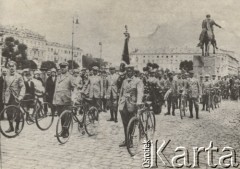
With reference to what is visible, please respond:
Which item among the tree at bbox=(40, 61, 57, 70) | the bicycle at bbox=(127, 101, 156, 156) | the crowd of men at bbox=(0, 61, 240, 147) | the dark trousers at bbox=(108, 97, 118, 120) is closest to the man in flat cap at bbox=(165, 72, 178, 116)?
the crowd of men at bbox=(0, 61, 240, 147)

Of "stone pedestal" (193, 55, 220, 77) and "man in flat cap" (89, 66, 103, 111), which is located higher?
"stone pedestal" (193, 55, 220, 77)

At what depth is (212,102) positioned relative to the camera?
8.05m

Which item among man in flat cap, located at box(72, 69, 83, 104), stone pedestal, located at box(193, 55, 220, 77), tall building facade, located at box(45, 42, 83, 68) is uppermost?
tall building facade, located at box(45, 42, 83, 68)

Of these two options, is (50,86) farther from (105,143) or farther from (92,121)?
(105,143)

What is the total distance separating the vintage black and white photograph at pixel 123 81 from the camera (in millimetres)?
6223

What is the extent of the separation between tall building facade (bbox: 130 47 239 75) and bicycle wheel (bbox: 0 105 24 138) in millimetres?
2174

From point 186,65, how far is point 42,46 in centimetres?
273

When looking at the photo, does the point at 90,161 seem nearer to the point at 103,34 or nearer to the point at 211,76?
the point at 103,34

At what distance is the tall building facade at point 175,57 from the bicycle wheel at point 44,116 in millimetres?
1820

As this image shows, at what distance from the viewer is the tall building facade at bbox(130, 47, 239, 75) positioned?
21.7ft

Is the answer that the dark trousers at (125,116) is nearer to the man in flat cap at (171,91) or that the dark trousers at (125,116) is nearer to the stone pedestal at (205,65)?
the man in flat cap at (171,91)

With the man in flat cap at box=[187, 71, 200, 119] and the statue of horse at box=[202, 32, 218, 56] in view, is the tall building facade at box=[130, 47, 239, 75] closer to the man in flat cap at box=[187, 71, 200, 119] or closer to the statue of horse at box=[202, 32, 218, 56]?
the statue of horse at box=[202, 32, 218, 56]

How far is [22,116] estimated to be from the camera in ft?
23.2

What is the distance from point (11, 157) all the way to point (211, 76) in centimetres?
385
